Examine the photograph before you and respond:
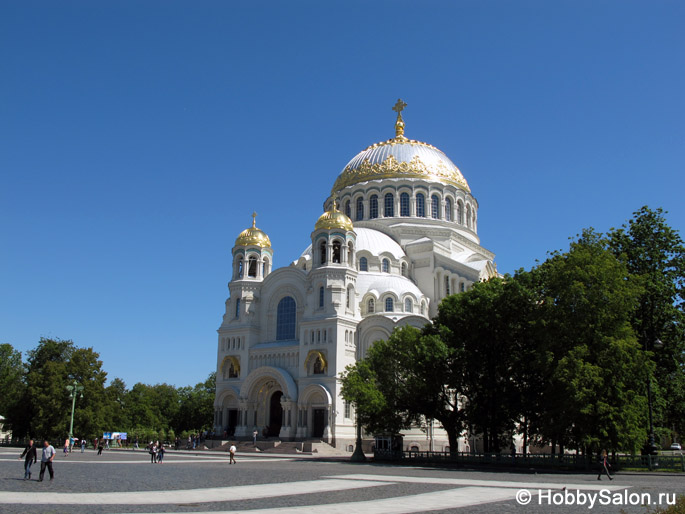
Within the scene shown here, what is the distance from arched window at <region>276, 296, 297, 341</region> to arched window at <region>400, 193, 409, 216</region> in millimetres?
14419

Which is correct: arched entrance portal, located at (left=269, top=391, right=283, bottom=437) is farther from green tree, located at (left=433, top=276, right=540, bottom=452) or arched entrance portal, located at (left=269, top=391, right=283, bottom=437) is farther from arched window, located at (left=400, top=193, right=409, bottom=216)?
arched window, located at (left=400, top=193, right=409, bottom=216)

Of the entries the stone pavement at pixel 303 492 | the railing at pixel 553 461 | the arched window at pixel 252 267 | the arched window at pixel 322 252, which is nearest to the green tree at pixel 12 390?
the arched window at pixel 252 267

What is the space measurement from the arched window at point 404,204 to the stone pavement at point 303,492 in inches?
1449

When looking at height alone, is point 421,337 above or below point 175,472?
above

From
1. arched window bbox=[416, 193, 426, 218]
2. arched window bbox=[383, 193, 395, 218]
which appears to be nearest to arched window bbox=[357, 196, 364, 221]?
arched window bbox=[383, 193, 395, 218]

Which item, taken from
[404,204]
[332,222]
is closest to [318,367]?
[332,222]

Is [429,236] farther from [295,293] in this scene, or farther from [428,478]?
[428,478]

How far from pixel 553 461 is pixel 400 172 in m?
34.6

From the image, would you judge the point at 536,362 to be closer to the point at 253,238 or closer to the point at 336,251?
the point at 336,251

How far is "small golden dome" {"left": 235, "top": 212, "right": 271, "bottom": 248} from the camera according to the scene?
51.0 meters

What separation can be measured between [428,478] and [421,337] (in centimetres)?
1219

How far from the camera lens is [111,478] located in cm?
1938

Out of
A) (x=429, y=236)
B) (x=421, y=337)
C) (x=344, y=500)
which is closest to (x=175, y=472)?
(x=344, y=500)

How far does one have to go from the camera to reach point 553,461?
1080 inches
